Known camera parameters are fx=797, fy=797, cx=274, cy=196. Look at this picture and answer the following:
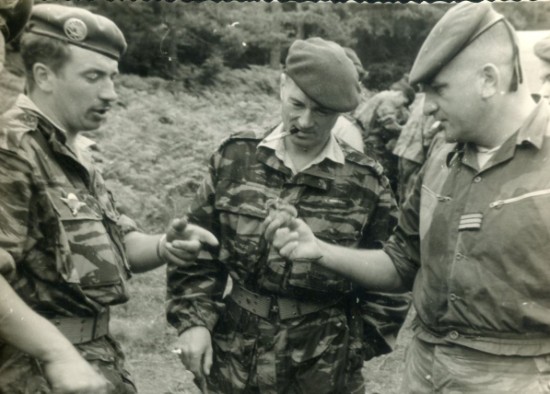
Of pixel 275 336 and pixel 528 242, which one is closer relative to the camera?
pixel 528 242

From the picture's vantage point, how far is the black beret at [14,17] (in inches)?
91.0

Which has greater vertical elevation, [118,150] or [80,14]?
[80,14]

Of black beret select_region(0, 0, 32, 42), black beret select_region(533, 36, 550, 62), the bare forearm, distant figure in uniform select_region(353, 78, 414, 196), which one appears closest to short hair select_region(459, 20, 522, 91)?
black beret select_region(533, 36, 550, 62)

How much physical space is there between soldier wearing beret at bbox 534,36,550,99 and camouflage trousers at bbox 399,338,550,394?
1.21 m

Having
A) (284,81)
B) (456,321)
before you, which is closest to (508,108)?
(456,321)

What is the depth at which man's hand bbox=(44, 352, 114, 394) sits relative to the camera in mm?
2066

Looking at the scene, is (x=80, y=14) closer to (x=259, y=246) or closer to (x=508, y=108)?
(x=259, y=246)

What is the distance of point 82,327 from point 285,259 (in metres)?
0.87

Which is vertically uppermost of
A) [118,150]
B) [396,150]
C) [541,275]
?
[541,275]

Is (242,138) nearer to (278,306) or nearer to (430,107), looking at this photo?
(278,306)

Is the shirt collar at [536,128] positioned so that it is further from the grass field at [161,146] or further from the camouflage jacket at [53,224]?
the grass field at [161,146]

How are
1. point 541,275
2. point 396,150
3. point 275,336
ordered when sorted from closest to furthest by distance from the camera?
point 541,275, point 275,336, point 396,150

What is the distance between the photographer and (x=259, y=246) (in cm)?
Answer: 322

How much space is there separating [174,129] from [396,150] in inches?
67.9
